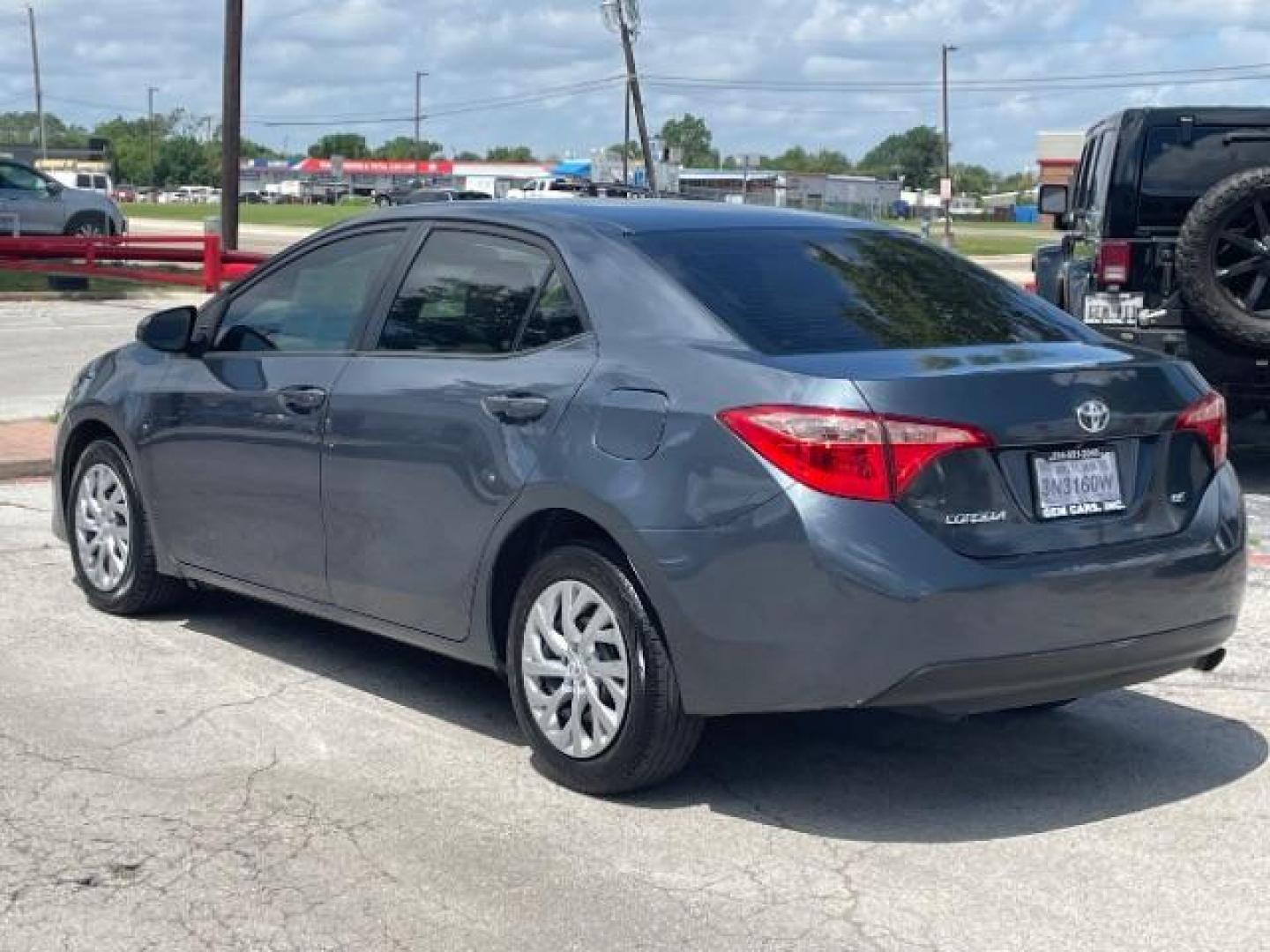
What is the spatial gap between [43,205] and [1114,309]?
24530mm

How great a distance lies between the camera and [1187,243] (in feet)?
34.6

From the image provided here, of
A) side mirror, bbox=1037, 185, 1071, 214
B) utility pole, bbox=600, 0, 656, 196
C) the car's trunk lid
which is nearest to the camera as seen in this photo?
the car's trunk lid

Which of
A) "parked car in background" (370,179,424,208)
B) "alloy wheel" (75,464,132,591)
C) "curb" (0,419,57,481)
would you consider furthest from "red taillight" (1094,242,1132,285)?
"parked car in background" (370,179,424,208)

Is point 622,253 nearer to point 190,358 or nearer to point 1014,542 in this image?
point 1014,542

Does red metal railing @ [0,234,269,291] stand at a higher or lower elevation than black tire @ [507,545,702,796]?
higher

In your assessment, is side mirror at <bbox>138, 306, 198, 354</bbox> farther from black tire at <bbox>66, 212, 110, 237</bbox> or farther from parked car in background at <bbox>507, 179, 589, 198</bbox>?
black tire at <bbox>66, 212, 110, 237</bbox>

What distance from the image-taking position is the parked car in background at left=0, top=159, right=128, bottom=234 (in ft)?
104

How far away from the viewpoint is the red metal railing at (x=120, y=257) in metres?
26.7

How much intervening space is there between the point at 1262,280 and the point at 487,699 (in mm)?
6068

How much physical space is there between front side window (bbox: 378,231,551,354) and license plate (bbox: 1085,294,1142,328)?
20.0 feet

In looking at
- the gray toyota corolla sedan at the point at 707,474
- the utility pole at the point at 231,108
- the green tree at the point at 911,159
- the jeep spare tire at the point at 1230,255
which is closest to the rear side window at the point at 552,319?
the gray toyota corolla sedan at the point at 707,474

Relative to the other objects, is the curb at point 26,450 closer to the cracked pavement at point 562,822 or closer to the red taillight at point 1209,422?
the cracked pavement at point 562,822

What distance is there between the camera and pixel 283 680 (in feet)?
22.0

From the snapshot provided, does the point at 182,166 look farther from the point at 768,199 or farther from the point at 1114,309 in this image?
the point at 1114,309
